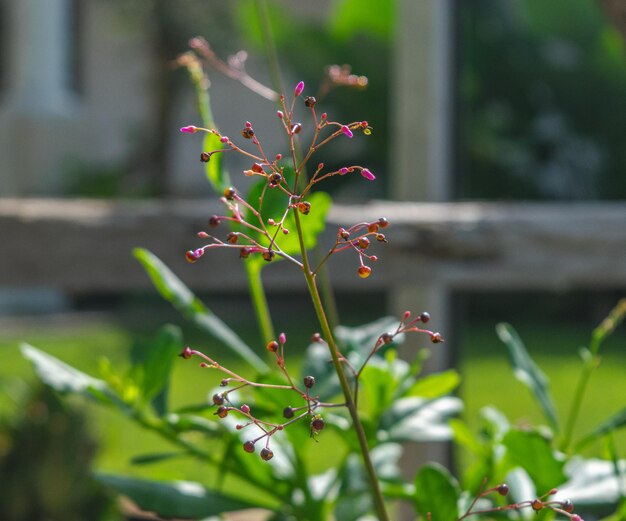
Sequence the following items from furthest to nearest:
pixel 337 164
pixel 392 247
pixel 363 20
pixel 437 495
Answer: pixel 363 20 → pixel 337 164 → pixel 392 247 → pixel 437 495

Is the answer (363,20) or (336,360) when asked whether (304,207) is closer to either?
(336,360)

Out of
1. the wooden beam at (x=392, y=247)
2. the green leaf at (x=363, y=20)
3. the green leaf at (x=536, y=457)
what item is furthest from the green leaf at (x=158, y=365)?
the green leaf at (x=363, y=20)

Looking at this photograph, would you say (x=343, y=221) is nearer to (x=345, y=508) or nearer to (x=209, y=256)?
(x=209, y=256)

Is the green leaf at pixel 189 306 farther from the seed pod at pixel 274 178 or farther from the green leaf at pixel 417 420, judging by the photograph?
the seed pod at pixel 274 178

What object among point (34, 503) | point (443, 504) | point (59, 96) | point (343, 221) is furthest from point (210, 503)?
point (59, 96)

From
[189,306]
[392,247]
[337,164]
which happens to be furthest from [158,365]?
[337,164]

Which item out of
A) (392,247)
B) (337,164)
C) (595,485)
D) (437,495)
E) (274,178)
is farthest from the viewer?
(337,164)
